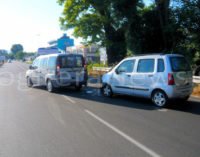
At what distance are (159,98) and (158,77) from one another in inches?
29.6

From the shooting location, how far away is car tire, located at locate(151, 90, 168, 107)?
713 centimetres

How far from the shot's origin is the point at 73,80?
1073cm

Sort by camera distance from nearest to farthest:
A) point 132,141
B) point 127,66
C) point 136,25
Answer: point 132,141, point 127,66, point 136,25

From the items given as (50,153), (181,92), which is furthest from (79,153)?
(181,92)

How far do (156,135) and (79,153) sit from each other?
1808 millimetres

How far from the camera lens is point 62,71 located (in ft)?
34.1

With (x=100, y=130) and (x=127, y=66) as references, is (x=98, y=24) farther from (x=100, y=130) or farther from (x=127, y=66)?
(x=100, y=130)

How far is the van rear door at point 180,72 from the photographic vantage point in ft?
22.7

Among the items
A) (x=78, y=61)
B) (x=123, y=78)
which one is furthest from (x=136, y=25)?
(x=123, y=78)

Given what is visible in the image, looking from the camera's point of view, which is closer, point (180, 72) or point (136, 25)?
point (180, 72)

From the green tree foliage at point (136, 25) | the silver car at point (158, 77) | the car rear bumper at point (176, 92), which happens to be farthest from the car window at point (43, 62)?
the green tree foliage at point (136, 25)

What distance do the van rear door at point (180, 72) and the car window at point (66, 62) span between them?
536 cm

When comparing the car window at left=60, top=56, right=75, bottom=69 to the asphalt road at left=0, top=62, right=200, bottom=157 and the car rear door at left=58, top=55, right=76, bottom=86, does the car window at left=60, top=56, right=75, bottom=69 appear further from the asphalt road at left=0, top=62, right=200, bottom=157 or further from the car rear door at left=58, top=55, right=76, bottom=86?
the asphalt road at left=0, top=62, right=200, bottom=157

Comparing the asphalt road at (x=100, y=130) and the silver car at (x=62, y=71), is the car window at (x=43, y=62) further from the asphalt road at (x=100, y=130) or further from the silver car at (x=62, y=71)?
the asphalt road at (x=100, y=130)
